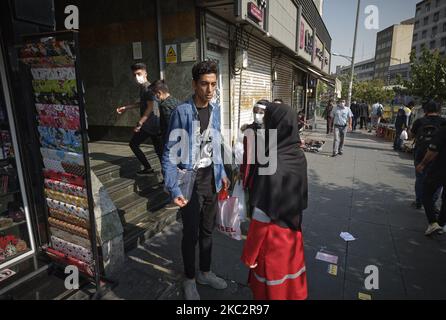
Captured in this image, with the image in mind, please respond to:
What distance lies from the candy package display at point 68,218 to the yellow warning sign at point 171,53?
14.9 ft

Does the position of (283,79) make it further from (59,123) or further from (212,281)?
(59,123)

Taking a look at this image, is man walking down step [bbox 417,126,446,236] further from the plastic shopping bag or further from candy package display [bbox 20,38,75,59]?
candy package display [bbox 20,38,75,59]

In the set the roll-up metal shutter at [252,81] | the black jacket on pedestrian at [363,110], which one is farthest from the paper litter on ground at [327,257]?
the black jacket on pedestrian at [363,110]

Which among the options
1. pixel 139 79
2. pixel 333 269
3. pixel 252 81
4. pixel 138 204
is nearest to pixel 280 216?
pixel 333 269

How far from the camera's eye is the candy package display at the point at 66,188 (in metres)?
2.62

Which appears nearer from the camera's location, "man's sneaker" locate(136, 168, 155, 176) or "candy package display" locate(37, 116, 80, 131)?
"candy package display" locate(37, 116, 80, 131)

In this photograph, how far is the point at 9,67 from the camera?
272cm

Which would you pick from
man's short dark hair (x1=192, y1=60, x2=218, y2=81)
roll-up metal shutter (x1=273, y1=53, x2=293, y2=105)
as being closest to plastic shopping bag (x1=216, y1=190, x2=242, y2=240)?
man's short dark hair (x1=192, y1=60, x2=218, y2=81)

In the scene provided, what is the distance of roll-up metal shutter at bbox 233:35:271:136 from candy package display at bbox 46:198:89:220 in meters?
6.50

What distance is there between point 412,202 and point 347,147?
6.61 metres

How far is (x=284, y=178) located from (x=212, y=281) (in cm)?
153

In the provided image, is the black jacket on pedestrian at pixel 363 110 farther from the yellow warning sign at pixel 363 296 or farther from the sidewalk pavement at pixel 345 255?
the yellow warning sign at pixel 363 296

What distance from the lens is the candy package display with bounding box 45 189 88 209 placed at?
8.64 feet

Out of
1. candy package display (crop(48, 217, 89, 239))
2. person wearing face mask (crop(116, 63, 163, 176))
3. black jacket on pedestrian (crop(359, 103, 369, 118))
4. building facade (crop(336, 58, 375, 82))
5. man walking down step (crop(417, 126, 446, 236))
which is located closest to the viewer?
candy package display (crop(48, 217, 89, 239))
